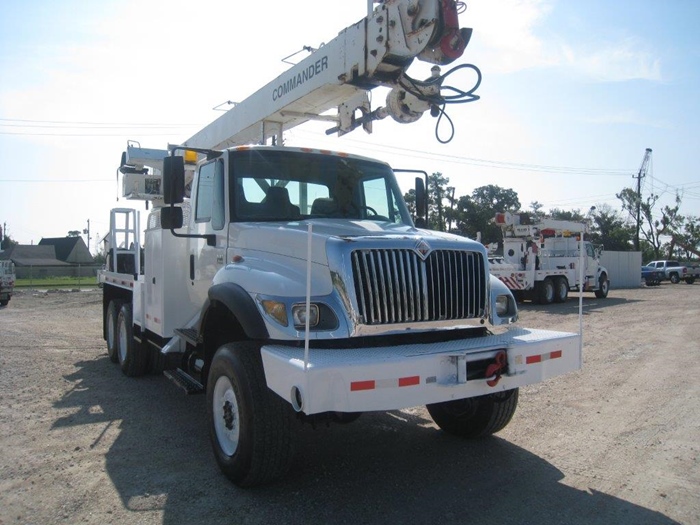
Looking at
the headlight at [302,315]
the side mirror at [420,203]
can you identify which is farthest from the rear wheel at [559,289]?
the headlight at [302,315]

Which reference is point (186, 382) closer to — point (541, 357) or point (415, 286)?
point (415, 286)

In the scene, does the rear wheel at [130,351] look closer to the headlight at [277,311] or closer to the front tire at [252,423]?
the front tire at [252,423]

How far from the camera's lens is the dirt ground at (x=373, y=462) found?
3854mm

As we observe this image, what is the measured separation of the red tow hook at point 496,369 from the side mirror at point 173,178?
2.85 meters

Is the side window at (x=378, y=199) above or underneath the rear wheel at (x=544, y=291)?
above

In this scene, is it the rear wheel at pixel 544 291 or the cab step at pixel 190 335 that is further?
the rear wheel at pixel 544 291

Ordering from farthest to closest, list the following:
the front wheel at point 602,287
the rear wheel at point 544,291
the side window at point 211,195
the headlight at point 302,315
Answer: the front wheel at point 602,287
the rear wheel at point 544,291
the side window at point 211,195
the headlight at point 302,315

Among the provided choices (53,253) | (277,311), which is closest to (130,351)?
(277,311)

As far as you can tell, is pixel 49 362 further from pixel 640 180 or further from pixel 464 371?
pixel 640 180

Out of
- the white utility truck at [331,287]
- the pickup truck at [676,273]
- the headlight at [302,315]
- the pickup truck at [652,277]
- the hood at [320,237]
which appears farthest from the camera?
the pickup truck at [676,273]

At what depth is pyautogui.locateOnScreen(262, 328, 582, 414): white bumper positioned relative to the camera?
3.43 metres

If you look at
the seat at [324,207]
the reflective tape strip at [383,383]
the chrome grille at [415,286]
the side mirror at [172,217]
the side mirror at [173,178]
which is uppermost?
the side mirror at [173,178]

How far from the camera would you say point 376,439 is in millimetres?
5406

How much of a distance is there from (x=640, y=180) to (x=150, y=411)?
216 ft
